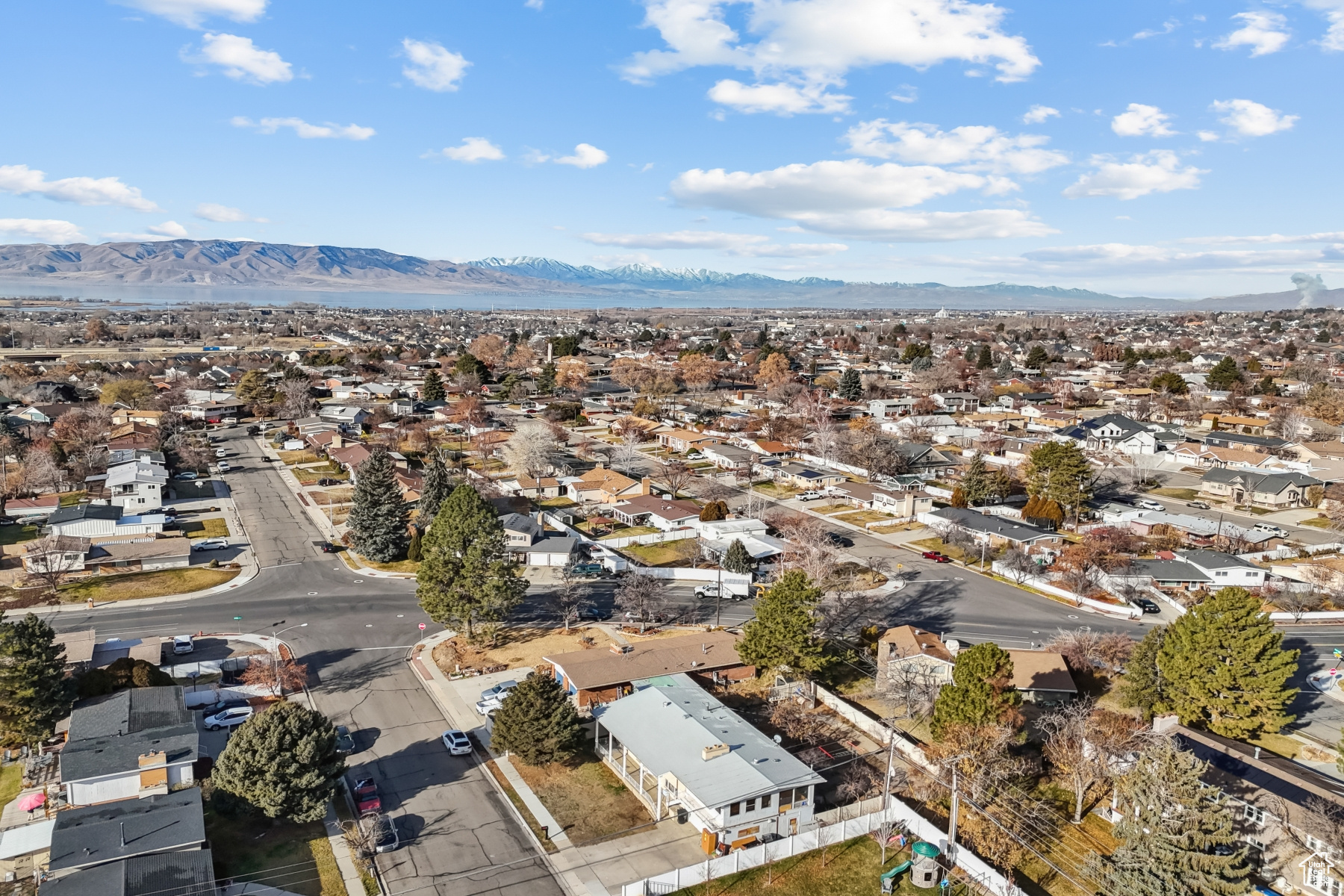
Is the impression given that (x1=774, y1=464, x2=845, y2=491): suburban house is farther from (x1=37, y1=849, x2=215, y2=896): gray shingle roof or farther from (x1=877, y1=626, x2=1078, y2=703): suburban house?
(x1=37, y1=849, x2=215, y2=896): gray shingle roof

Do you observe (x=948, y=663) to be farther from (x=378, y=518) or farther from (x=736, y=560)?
(x=378, y=518)

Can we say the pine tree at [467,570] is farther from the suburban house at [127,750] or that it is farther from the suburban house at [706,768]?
the suburban house at [127,750]

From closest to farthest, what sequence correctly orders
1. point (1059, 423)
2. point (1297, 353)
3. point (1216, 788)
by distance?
point (1216, 788) → point (1059, 423) → point (1297, 353)

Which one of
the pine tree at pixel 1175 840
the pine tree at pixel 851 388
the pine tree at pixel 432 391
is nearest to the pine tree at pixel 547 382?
the pine tree at pixel 432 391

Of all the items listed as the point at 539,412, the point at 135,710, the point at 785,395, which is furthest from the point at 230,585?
the point at 785,395

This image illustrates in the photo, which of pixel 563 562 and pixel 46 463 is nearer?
pixel 563 562

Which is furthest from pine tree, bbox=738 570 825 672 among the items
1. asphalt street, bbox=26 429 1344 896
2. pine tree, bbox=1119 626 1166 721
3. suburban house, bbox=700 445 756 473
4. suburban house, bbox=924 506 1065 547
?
suburban house, bbox=700 445 756 473

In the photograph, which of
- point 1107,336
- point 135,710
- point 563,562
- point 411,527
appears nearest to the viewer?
point 135,710

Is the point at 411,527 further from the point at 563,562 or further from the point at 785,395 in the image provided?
the point at 785,395
